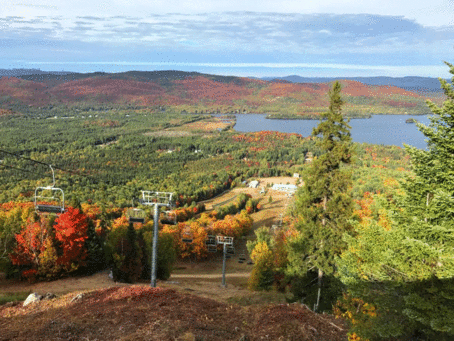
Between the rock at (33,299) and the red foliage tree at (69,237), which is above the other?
the rock at (33,299)

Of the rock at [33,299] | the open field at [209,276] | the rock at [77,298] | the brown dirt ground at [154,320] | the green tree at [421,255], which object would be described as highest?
the green tree at [421,255]

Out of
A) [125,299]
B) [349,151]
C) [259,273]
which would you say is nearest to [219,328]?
[125,299]

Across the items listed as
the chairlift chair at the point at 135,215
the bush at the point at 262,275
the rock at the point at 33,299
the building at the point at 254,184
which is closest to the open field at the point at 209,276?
the bush at the point at 262,275

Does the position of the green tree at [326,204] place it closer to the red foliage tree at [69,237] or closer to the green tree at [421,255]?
the green tree at [421,255]

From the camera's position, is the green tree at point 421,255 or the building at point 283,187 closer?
the green tree at point 421,255

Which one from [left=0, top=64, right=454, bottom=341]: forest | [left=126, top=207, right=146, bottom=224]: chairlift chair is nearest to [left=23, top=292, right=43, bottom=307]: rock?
[left=0, top=64, right=454, bottom=341]: forest

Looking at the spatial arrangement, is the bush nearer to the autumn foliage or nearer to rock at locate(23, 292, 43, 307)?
the autumn foliage

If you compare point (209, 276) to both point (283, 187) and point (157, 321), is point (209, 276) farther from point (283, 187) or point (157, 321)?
point (283, 187)
